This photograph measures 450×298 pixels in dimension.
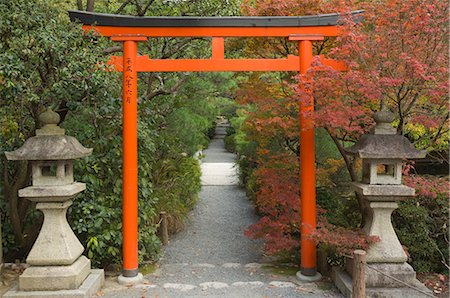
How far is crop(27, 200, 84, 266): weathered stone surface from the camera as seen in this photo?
4.52 meters

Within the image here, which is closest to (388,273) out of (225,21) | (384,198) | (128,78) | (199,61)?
(384,198)

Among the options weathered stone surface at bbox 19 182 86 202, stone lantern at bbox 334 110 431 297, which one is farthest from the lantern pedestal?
Answer: weathered stone surface at bbox 19 182 86 202

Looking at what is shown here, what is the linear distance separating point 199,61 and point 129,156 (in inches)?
62.3

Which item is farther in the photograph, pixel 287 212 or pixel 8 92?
pixel 287 212

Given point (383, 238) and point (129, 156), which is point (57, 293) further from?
point (383, 238)

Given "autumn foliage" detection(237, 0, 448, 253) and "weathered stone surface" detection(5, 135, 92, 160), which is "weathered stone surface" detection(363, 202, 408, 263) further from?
"weathered stone surface" detection(5, 135, 92, 160)

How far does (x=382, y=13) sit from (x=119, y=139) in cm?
388

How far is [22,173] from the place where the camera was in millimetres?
5473

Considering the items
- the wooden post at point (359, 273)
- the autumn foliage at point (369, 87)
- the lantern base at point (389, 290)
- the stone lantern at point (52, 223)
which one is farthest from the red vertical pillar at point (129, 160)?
the wooden post at point (359, 273)

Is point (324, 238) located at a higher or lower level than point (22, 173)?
lower

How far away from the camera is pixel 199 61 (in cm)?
520

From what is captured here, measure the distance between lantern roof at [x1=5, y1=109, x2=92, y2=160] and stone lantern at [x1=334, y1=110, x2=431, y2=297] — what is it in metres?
3.46

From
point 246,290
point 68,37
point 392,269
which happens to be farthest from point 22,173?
point 392,269

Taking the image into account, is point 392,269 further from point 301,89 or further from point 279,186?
point 301,89
